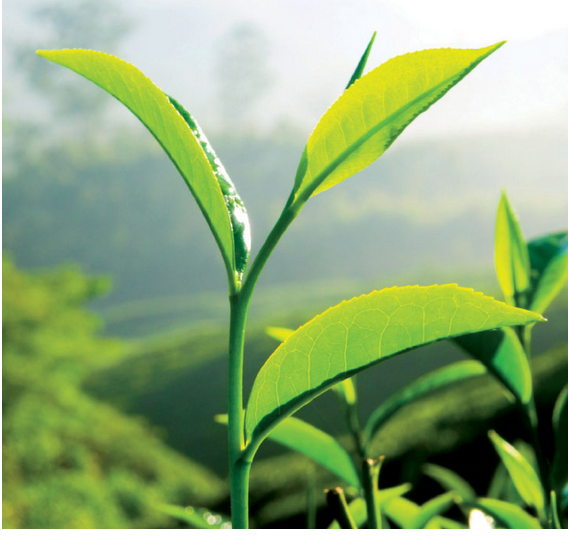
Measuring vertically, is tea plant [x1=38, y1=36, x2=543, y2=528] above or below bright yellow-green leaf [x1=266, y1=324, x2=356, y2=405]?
above


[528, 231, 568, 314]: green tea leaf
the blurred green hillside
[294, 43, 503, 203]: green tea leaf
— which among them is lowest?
the blurred green hillside

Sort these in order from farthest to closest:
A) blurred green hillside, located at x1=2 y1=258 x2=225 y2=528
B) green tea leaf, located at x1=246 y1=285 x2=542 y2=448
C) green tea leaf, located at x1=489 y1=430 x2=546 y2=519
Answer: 1. blurred green hillside, located at x1=2 y1=258 x2=225 y2=528
2. green tea leaf, located at x1=489 y1=430 x2=546 y2=519
3. green tea leaf, located at x1=246 y1=285 x2=542 y2=448

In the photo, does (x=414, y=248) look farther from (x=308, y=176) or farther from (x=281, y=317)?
(x=308, y=176)

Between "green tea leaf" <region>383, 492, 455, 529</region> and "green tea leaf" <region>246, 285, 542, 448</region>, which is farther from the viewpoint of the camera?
"green tea leaf" <region>383, 492, 455, 529</region>

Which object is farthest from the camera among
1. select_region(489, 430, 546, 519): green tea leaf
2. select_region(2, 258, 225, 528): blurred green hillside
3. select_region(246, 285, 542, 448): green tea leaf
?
select_region(2, 258, 225, 528): blurred green hillside

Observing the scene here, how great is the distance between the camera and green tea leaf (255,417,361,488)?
31cm

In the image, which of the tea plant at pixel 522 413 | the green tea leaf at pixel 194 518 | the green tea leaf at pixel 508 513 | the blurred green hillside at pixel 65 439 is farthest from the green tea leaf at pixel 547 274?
the blurred green hillside at pixel 65 439

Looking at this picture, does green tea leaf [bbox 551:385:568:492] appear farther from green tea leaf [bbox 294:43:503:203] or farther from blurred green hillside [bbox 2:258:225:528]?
blurred green hillside [bbox 2:258:225:528]

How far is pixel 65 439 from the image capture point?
417 cm

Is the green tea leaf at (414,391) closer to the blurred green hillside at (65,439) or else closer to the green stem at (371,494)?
the green stem at (371,494)

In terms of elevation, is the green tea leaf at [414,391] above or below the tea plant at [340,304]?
below

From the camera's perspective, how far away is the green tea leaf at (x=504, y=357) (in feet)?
0.89

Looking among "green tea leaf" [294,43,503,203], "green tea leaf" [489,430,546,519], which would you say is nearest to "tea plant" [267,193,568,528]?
"green tea leaf" [489,430,546,519]

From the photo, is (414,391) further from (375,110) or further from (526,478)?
(375,110)
